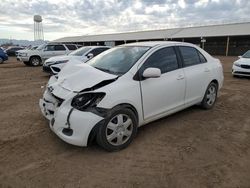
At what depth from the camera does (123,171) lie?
10.8 ft

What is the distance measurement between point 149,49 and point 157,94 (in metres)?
Result: 0.87

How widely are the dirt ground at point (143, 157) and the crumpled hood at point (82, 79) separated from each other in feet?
3.21

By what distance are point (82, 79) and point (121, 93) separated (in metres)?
0.69

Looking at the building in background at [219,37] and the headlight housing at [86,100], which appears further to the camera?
the building in background at [219,37]

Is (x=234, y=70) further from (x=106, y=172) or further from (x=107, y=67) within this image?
(x=106, y=172)

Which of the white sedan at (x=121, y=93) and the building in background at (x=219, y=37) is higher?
the building in background at (x=219, y=37)

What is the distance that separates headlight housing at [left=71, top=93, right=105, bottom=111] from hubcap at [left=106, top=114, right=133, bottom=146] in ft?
1.24

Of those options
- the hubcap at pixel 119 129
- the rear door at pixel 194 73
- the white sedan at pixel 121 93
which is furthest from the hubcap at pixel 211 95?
the hubcap at pixel 119 129

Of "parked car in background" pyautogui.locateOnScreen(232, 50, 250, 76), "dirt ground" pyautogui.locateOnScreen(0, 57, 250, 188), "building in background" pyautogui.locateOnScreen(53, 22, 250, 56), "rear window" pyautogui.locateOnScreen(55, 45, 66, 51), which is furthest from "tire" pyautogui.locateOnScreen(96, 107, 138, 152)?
"building in background" pyautogui.locateOnScreen(53, 22, 250, 56)

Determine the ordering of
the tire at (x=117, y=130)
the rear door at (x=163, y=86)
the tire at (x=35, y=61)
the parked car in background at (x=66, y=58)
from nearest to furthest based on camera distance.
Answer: the tire at (x=117, y=130) < the rear door at (x=163, y=86) < the parked car in background at (x=66, y=58) < the tire at (x=35, y=61)

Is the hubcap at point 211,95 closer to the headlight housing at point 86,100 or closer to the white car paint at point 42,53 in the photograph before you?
the headlight housing at point 86,100

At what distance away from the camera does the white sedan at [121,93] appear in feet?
11.6

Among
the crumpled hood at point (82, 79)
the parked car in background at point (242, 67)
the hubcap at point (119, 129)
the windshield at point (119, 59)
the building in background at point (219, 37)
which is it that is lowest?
the hubcap at point (119, 129)

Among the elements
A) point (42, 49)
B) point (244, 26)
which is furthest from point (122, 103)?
point (244, 26)
